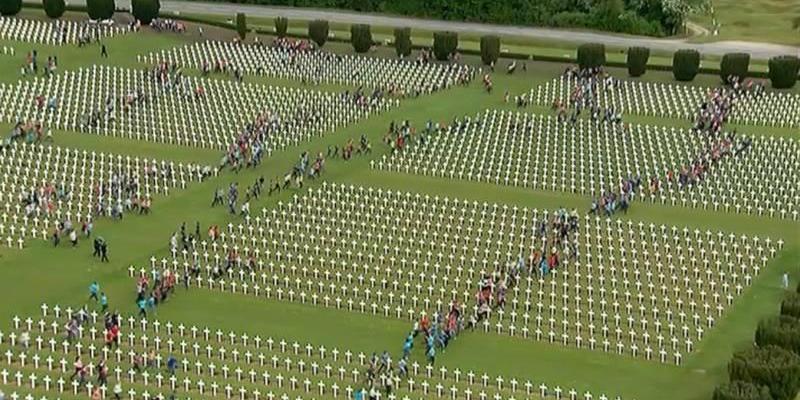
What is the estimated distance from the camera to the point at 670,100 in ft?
280

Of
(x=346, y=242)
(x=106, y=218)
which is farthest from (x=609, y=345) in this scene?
(x=106, y=218)

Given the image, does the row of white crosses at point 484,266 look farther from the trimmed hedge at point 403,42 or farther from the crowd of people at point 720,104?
the trimmed hedge at point 403,42

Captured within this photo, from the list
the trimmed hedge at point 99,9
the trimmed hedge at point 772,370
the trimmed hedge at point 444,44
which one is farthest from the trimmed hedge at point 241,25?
the trimmed hedge at point 772,370

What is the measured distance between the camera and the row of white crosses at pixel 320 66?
88.2m

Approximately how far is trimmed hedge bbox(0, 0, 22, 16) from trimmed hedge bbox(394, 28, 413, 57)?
91.6 feet

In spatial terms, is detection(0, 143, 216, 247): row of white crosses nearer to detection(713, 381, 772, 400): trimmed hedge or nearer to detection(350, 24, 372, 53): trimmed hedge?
detection(713, 381, 772, 400): trimmed hedge

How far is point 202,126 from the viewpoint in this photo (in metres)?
75.3

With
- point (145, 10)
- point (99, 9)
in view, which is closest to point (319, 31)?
point (145, 10)

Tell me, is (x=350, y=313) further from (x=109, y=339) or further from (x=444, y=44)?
(x=444, y=44)

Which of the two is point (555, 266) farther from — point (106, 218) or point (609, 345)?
point (106, 218)

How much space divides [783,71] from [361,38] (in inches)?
1118

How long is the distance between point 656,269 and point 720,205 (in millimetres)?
10515

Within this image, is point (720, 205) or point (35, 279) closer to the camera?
point (35, 279)

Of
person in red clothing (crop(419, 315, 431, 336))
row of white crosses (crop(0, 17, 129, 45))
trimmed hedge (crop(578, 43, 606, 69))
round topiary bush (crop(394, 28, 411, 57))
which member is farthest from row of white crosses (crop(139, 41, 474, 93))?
person in red clothing (crop(419, 315, 431, 336))
